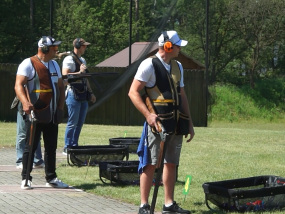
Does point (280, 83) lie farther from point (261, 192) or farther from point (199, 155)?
point (261, 192)

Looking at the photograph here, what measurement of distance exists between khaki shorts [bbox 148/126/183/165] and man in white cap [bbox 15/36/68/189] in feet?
7.57

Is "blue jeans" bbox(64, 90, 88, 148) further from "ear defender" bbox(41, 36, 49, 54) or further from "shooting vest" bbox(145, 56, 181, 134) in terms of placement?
"shooting vest" bbox(145, 56, 181, 134)

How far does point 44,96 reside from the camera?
9148mm

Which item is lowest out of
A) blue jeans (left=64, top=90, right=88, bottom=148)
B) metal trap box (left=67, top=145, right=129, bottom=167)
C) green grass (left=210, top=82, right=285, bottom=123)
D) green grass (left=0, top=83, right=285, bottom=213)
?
green grass (left=210, top=82, right=285, bottom=123)

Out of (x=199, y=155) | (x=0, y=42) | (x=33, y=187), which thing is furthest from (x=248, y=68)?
(x=33, y=187)

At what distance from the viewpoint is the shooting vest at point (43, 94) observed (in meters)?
9.09

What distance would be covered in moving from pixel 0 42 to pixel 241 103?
14530mm

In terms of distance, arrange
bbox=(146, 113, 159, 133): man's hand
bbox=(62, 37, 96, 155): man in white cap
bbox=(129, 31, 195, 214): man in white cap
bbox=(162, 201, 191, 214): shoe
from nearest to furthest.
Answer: bbox=(146, 113, 159, 133): man's hand < bbox=(129, 31, 195, 214): man in white cap < bbox=(162, 201, 191, 214): shoe < bbox=(62, 37, 96, 155): man in white cap

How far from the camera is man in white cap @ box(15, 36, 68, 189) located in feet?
29.8

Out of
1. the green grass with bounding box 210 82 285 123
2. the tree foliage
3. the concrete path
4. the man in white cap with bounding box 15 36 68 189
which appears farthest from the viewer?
the green grass with bounding box 210 82 285 123

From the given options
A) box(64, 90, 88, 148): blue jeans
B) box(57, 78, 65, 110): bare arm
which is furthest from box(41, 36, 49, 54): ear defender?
box(64, 90, 88, 148): blue jeans

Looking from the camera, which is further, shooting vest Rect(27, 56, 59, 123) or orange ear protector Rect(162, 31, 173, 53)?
shooting vest Rect(27, 56, 59, 123)

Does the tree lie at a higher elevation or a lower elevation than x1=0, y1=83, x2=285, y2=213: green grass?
higher

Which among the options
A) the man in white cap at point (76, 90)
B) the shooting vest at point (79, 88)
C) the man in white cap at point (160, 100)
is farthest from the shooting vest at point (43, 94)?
the shooting vest at point (79, 88)
